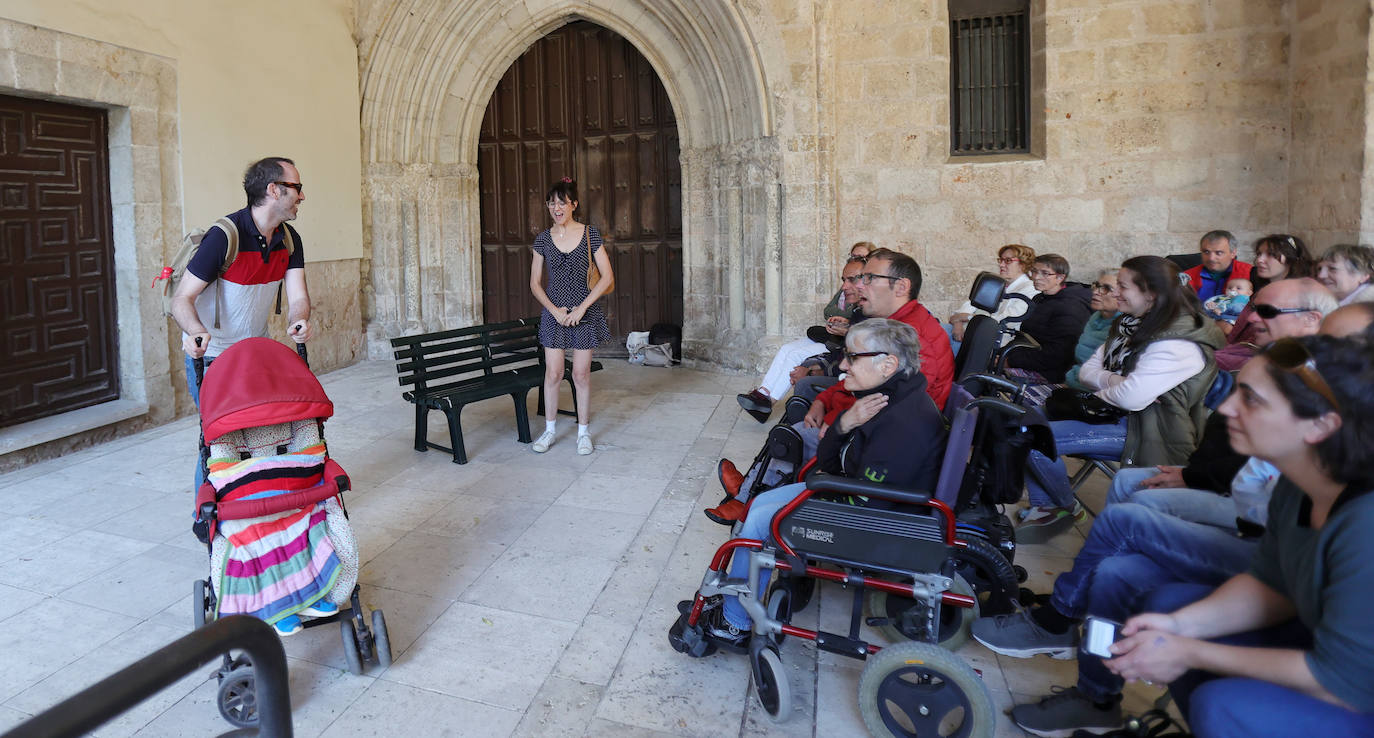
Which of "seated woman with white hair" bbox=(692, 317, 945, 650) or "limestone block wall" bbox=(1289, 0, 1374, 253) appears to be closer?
"seated woman with white hair" bbox=(692, 317, 945, 650)

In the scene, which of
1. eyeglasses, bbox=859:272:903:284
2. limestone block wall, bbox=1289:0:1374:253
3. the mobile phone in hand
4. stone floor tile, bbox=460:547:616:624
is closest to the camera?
the mobile phone in hand

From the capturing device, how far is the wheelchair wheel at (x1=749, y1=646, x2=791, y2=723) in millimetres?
2084

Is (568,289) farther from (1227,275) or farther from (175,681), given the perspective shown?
(1227,275)

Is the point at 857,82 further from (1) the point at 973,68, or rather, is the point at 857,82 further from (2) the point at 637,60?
(2) the point at 637,60

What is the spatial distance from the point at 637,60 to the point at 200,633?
7214mm

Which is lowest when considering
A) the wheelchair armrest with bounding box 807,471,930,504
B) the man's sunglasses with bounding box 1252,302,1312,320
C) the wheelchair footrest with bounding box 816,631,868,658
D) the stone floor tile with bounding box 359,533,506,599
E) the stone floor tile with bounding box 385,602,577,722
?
the stone floor tile with bounding box 385,602,577,722

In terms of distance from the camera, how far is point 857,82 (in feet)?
20.8

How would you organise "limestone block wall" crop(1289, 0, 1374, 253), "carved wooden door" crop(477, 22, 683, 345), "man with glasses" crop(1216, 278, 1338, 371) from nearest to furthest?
"man with glasses" crop(1216, 278, 1338, 371) → "limestone block wall" crop(1289, 0, 1374, 253) → "carved wooden door" crop(477, 22, 683, 345)

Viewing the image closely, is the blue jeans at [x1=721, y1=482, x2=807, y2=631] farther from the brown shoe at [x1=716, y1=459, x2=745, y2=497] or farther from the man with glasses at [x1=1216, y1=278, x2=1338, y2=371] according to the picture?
the man with glasses at [x1=1216, y1=278, x2=1338, y2=371]

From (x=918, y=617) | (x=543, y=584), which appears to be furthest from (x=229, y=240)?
(x=918, y=617)

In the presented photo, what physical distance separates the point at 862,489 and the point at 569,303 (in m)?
2.80

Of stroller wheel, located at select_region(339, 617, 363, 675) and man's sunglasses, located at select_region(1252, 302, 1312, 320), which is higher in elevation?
man's sunglasses, located at select_region(1252, 302, 1312, 320)

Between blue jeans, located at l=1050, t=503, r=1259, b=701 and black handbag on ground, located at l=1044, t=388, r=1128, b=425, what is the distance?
1.08 m

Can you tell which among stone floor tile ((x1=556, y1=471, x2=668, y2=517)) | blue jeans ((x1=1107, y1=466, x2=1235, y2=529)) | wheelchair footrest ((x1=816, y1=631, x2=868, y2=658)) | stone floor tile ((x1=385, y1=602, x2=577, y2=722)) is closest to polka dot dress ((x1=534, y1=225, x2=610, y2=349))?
stone floor tile ((x1=556, y1=471, x2=668, y2=517))
